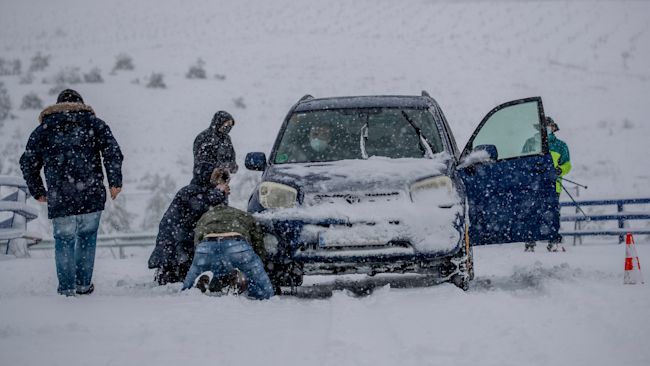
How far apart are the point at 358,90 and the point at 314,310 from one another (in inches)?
1281

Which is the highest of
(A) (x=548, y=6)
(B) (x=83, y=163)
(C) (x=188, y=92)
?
(A) (x=548, y=6)

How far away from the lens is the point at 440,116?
25.7ft

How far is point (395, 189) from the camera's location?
21.1 ft

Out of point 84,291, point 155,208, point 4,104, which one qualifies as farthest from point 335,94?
point 84,291

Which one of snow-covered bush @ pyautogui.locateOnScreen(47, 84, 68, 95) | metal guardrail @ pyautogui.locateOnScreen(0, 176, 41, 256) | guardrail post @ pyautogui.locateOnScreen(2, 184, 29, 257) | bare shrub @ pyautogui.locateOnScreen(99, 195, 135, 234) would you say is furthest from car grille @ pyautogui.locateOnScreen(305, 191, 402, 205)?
snow-covered bush @ pyautogui.locateOnScreen(47, 84, 68, 95)

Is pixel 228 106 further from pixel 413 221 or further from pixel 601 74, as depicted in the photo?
pixel 413 221

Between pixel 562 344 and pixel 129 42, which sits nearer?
pixel 562 344

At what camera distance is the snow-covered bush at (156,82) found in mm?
36188

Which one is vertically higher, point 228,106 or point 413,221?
point 228,106

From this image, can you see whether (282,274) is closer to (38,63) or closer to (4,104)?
(4,104)

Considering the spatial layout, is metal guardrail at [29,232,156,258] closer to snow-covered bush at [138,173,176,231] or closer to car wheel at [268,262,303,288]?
snow-covered bush at [138,173,176,231]

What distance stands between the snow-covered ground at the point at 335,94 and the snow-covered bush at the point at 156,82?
525mm

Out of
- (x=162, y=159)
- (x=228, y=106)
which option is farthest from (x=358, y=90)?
(x=162, y=159)

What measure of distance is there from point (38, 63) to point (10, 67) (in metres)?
1.47
